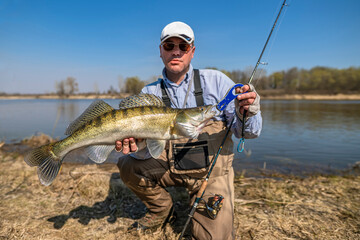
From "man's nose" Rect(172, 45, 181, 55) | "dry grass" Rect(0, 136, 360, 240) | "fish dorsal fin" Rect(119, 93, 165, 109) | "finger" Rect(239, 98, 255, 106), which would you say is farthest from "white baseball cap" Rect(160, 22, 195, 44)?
"dry grass" Rect(0, 136, 360, 240)

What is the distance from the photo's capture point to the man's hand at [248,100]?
2.69m

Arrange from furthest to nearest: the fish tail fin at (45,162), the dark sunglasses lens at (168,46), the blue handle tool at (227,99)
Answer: the dark sunglasses lens at (168,46) < the fish tail fin at (45,162) < the blue handle tool at (227,99)

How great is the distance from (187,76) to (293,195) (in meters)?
2.99

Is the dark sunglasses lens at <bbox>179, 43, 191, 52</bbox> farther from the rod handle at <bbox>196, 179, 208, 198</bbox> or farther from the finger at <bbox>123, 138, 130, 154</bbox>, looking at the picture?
the rod handle at <bbox>196, 179, 208, 198</bbox>

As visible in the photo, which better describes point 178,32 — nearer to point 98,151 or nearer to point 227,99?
point 227,99

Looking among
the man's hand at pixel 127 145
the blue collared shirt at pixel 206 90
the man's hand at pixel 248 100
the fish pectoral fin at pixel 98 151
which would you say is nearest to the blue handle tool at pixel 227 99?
the man's hand at pixel 248 100

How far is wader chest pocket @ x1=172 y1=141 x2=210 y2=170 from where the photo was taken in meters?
3.30

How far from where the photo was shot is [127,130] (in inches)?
115

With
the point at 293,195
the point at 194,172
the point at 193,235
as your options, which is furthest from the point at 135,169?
the point at 293,195

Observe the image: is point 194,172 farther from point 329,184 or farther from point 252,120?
point 329,184

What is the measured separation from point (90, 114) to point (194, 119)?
57.8 inches

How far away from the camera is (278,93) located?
6059 centimetres

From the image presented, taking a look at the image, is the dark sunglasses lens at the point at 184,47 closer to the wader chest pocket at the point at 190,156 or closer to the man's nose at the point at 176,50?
the man's nose at the point at 176,50

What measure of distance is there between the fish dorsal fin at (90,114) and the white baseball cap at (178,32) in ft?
4.76
